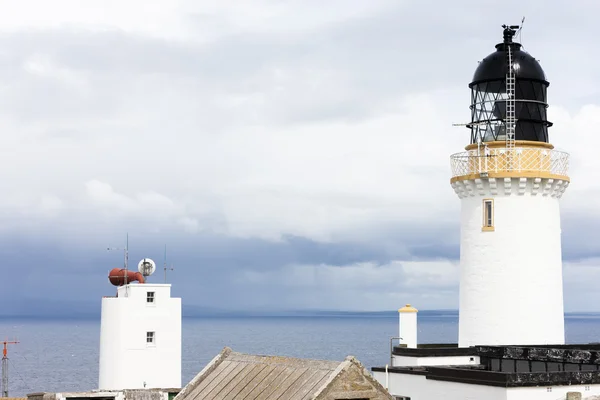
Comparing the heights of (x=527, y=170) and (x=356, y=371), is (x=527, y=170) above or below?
above

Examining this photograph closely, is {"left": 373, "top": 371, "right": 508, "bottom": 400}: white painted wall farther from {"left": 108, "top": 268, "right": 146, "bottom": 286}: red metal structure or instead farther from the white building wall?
{"left": 108, "top": 268, "right": 146, "bottom": 286}: red metal structure

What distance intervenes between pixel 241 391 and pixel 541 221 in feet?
63.1

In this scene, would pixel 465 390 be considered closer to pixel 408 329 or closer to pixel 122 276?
pixel 408 329

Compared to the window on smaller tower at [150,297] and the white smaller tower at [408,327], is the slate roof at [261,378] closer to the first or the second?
the white smaller tower at [408,327]

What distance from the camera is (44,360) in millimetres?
182375

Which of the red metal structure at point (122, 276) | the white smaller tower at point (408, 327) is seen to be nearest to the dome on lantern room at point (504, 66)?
the white smaller tower at point (408, 327)

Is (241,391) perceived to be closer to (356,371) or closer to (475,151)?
(356,371)

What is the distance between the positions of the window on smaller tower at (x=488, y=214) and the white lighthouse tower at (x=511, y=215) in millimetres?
42

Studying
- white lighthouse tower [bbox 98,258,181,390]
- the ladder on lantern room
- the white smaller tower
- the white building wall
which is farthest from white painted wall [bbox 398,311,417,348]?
white lighthouse tower [bbox 98,258,181,390]

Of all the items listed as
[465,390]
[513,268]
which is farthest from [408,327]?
[465,390]

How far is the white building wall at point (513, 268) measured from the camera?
1462 inches

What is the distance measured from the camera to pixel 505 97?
128 feet

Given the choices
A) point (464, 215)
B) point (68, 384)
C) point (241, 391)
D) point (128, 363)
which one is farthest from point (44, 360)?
point (241, 391)

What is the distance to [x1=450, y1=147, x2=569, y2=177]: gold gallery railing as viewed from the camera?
124 feet
